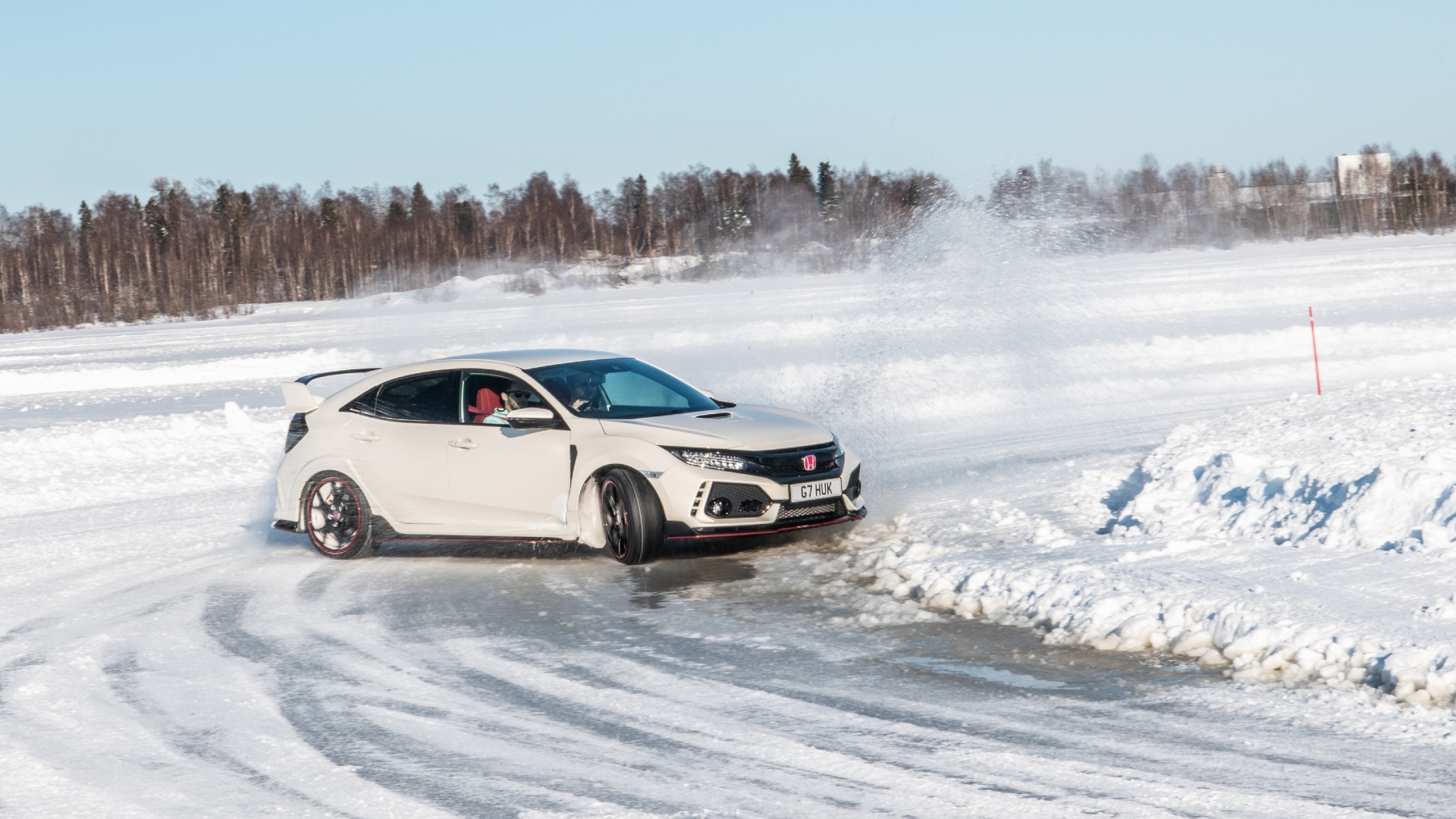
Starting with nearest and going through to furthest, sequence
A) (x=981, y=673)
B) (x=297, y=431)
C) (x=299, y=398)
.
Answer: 1. (x=981, y=673)
2. (x=297, y=431)
3. (x=299, y=398)

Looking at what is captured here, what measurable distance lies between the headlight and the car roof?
157cm

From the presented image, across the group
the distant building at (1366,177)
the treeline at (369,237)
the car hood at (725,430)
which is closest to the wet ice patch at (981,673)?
the car hood at (725,430)

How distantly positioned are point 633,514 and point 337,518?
2.77m

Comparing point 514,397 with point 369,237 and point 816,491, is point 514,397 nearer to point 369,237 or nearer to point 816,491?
point 816,491

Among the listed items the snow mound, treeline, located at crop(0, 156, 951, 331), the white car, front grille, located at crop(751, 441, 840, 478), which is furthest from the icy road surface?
treeline, located at crop(0, 156, 951, 331)

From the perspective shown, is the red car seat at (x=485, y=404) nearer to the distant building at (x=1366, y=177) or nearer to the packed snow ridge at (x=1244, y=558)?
the packed snow ridge at (x=1244, y=558)

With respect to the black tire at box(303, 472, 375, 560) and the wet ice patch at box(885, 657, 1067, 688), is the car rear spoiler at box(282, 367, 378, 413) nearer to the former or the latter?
the black tire at box(303, 472, 375, 560)

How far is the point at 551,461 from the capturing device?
9.34 meters

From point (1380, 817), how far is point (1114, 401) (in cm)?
1477

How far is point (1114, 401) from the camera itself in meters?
18.4

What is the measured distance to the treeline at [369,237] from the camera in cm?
11212

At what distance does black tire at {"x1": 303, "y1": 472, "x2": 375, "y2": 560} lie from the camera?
1015 cm

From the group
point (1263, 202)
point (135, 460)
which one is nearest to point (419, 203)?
point (1263, 202)

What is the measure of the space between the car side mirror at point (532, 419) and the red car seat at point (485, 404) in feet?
1.38
